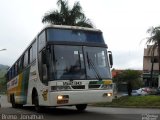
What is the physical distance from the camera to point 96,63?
1706 centimetres

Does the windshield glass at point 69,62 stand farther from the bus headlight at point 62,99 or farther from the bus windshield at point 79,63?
the bus headlight at point 62,99

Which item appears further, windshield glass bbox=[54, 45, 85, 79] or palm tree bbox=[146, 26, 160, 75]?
palm tree bbox=[146, 26, 160, 75]

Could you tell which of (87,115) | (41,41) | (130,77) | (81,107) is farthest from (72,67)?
(130,77)

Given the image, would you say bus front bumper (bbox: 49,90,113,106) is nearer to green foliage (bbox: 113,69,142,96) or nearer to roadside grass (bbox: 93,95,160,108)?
roadside grass (bbox: 93,95,160,108)

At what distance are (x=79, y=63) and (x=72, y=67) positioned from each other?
1.13ft

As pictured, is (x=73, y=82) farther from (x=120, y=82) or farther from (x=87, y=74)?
(x=120, y=82)

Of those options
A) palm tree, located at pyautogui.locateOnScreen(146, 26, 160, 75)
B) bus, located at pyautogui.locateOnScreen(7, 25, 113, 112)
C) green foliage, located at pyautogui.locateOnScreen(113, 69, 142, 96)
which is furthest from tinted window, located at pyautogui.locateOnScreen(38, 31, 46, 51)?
green foliage, located at pyautogui.locateOnScreen(113, 69, 142, 96)

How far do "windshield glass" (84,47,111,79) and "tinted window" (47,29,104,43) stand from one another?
509mm

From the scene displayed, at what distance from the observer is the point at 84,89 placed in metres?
16.6

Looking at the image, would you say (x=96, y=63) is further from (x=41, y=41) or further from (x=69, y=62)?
(x=41, y=41)

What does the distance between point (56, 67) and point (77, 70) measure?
0.83 metres

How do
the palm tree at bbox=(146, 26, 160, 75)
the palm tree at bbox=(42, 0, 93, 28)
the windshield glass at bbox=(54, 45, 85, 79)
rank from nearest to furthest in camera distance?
the windshield glass at bbox=(54, 45, 85, 79)
the palm tree at bbox=(42, 0, 93, 28)
the palm tree at bbox=(146, 26, 160, 75)

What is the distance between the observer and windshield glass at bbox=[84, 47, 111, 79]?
55.4ft

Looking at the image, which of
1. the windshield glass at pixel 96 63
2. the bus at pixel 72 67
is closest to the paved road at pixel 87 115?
the bus at pixel 72 67
